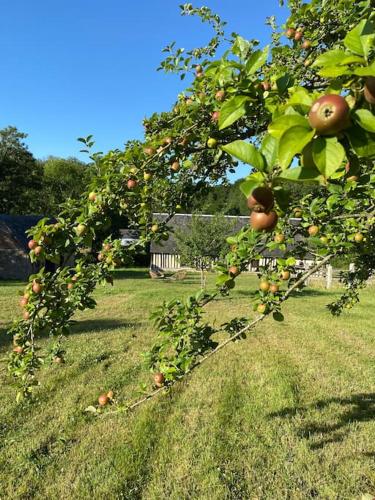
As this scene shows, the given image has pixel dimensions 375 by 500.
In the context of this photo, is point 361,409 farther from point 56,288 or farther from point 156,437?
point 56,288

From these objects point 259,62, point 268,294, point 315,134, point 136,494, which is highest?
point 259,62

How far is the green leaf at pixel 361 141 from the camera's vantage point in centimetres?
70

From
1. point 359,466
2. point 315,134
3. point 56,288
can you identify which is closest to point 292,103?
point 315,134

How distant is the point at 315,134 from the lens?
684 mm

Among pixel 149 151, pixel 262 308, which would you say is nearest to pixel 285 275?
pixel 262 308

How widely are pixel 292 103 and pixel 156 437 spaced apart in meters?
4.48

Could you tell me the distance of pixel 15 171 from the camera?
3262 cm

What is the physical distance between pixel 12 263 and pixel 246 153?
21.8 m

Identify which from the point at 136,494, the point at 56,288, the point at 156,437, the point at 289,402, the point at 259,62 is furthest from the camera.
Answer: the point at 289,402

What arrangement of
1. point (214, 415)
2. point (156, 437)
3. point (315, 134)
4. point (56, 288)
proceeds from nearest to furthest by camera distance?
point (315, 134) < point (56, 288) < point (156, 437) < point (214, 415)

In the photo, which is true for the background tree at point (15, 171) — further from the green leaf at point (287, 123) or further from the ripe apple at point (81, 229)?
the green leaf at point (287, 123)

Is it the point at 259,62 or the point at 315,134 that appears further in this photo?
the point at 259,62

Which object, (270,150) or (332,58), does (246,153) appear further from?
(332,58)

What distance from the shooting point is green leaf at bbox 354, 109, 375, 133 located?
2.20 feet
